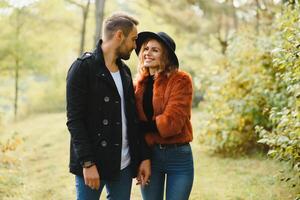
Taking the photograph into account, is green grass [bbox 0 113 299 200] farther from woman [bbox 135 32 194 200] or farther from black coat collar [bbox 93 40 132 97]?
black coat collar [bbox 93 40 132 97]

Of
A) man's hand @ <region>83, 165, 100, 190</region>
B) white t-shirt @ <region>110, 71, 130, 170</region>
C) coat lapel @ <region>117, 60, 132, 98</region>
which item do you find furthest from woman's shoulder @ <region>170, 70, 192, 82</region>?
man's hand @ <region>83, 165, 100, 190</region>

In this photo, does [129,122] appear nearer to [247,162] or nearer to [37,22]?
[247,162]

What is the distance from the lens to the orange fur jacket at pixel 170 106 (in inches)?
129

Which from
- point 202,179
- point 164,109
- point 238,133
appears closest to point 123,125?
point 164,109

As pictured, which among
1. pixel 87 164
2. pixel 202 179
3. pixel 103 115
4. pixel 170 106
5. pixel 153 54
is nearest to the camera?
pixel 87 164

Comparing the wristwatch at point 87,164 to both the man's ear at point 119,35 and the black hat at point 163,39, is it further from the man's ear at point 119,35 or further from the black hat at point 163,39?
the black hat at point 163,39

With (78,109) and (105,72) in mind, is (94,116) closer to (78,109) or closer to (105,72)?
(78,109)

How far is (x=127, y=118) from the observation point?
312 cm

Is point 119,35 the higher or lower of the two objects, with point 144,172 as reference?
higher

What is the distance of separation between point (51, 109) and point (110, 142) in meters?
23.3

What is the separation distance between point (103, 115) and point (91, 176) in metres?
0.39

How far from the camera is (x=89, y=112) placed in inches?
116

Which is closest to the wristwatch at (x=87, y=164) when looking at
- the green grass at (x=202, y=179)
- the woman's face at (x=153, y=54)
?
the woman's face at (x=153, y=54)

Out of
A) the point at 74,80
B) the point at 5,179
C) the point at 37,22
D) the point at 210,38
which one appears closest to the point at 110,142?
the point at 74,80
